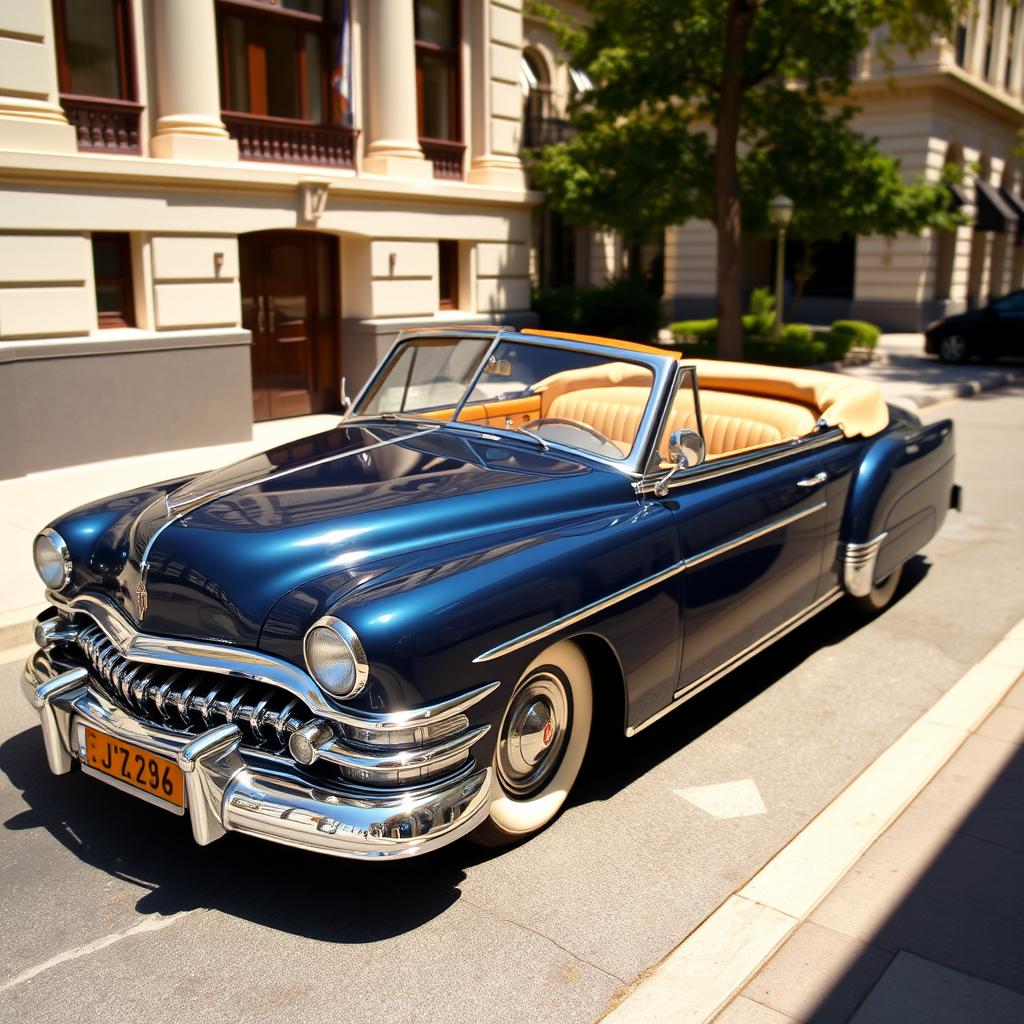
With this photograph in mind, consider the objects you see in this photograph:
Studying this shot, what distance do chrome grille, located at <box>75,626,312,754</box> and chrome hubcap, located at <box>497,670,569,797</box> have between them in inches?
28.3

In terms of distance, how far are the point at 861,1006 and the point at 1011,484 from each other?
8433 millimetres

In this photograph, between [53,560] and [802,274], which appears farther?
[802,274]

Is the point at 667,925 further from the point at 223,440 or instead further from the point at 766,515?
the point at 223,440

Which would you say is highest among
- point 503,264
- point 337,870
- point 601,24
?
point 601,24

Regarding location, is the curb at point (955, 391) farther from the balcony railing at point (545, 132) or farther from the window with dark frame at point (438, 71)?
the balcony railing at point (545, 132)

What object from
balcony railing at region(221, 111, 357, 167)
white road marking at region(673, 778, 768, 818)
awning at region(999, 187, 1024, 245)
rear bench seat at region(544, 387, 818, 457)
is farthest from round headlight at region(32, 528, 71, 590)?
awning at region(999, 187, 1024, 245)

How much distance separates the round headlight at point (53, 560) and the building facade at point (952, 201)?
77.9 feet

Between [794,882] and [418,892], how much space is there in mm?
1247

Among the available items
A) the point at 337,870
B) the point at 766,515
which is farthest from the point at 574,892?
the point at 766,515

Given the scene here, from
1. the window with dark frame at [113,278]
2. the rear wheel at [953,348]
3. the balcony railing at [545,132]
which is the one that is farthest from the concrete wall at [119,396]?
the rear wheel at [953,348]

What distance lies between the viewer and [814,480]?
5355 millimetres

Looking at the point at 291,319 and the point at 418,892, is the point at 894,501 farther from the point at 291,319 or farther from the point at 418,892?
the point at 291,319

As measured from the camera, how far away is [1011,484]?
10.5m

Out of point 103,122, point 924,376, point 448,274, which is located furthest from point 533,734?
point 924,376
